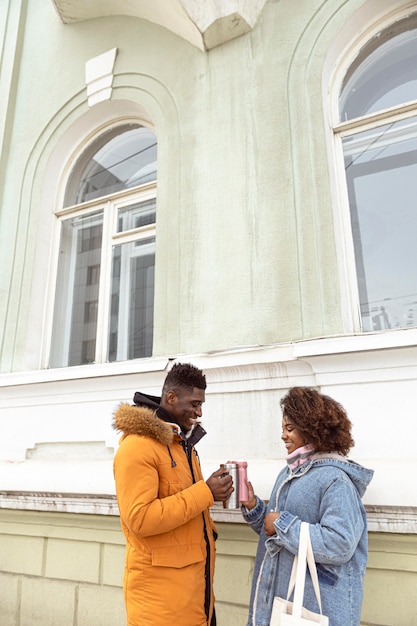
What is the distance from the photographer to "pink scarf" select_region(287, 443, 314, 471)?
72.7 inches

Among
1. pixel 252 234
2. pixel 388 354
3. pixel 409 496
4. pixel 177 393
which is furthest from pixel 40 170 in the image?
pixel 409 496

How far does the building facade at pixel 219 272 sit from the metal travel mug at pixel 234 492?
26.2 inches

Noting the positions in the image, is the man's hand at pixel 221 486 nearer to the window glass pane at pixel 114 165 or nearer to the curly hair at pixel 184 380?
the curly hair at pixel 184 380

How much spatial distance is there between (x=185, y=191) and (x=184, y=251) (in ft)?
1.69

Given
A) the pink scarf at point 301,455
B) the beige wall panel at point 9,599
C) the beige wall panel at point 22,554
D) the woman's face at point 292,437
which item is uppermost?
the woman's face at point 292,437

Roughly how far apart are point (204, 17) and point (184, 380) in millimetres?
3112

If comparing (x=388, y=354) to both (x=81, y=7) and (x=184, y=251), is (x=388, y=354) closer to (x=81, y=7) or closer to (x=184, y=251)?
(x=184, y=251)

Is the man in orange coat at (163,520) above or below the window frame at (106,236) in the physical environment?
below

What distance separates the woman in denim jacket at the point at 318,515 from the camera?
5.26 feet

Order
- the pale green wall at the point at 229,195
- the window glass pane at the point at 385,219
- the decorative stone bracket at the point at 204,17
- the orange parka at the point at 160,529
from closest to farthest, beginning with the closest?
the orange parka at the point at 160,529 → the window glass pane at the point at 385,219 → the pale green wall at the point at 229,195 → the decorative stone bracket at the point at 204,17

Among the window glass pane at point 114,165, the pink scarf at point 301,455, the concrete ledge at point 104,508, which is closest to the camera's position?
the pink scarf at point 301,455

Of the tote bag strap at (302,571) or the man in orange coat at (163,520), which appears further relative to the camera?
the man in orange coat at (163,520)

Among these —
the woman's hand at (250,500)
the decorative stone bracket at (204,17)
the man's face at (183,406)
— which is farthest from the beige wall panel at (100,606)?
the decorative stone bracket at (204,17)

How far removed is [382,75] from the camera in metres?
3.50
